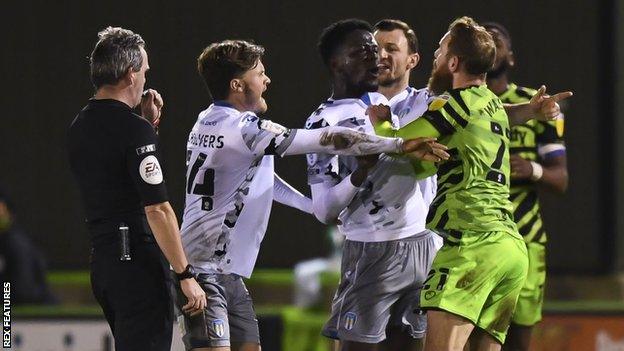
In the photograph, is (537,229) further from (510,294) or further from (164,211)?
(164,211)

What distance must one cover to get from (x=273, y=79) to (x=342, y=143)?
5.31 metres

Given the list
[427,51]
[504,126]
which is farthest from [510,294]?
[427,51]

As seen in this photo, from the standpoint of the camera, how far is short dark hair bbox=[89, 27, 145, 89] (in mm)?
5816

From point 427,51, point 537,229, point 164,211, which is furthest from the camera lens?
point 427,51

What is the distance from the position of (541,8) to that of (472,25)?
5123 mm

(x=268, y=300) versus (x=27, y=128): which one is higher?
(x=27, y=128)

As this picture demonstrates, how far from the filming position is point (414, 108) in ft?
21.8

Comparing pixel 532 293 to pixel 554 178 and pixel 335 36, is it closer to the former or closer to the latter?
pixel 554 178

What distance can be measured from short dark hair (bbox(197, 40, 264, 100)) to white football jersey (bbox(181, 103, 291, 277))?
82 mm

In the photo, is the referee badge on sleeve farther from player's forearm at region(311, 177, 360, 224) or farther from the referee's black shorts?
player's forearm at region(311, 177, 360, 224)

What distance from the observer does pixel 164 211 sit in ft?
18.6

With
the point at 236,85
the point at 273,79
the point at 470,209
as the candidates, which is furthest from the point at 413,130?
the point at 273,79

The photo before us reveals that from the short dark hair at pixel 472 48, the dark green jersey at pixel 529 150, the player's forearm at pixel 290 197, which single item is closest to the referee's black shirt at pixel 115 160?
the player's forearm at pixel 290 197

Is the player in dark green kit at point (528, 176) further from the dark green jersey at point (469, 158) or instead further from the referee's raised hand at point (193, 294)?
the referee's raised hand at point (193, 294)
